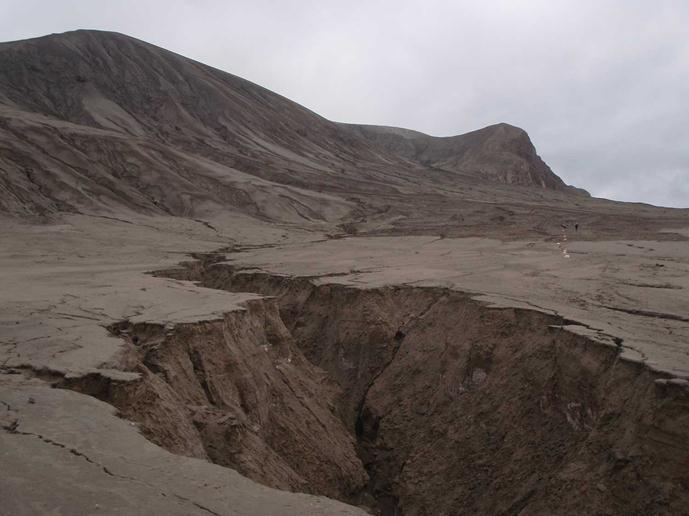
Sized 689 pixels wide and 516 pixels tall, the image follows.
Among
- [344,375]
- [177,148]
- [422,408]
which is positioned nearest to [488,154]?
[177,148]

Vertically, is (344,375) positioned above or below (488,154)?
below

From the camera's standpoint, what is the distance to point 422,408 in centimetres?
795

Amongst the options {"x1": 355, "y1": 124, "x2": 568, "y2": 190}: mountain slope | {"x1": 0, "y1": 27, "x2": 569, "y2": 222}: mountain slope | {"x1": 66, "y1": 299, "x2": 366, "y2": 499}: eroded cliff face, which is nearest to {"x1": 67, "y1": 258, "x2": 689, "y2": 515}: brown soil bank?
{"x1": 66, "y1": 299, "x2": 366, "y2": 499}: eroded cliff face

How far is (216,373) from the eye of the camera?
6555 mm

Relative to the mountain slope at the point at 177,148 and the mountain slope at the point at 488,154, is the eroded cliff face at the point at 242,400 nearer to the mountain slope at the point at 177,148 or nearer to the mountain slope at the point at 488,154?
the mountain slope at the point at 177,148

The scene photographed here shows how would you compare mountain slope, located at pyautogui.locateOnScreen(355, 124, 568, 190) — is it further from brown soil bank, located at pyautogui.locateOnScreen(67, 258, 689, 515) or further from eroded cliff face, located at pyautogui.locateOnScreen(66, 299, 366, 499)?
eroded cliff face, located at pyautogui.locateOnScreen(66, 299, 366, 499)

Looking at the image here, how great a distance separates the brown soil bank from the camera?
4898 millimetres

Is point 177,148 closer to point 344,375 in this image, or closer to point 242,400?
point 344,375

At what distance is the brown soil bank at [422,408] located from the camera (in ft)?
16.1

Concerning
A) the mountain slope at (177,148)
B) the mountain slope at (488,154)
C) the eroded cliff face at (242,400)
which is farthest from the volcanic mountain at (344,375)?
the mountain slope at (488,154)

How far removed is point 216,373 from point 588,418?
148 inches

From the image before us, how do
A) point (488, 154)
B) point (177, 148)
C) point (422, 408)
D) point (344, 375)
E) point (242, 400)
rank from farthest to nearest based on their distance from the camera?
1. point (488, 154)
2. point (177, 148)
3. point (344, 375)
4. point (422, 408)
5. point (242, 400)

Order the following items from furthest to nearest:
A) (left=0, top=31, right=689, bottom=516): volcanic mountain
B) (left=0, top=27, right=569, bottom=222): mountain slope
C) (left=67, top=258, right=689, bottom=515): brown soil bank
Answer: (left=0, top=27, right=569, bottom=222): mountain slope, (left=67, top=258, right=689, bottom=515): brown soil bank, (left=0, top=31, right=689, bottom=516): volcanic mountain

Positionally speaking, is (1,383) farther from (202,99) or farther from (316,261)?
(202,99)
